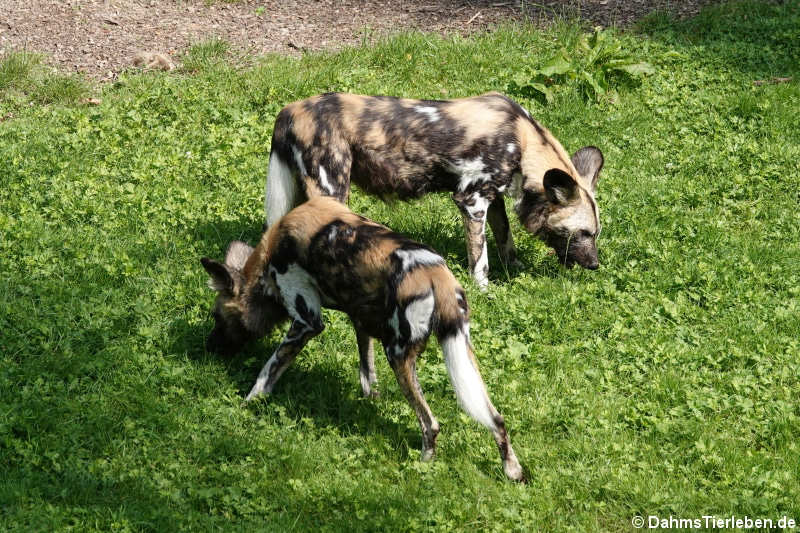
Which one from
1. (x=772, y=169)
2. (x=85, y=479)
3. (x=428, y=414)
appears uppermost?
(x=772, y=169)

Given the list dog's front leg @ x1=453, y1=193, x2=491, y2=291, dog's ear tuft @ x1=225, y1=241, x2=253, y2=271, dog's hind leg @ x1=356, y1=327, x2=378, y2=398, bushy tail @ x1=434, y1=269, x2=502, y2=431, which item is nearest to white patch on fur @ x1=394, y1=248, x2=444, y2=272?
bushy tail @ x1=434, y1=269, x2=502, y2=431

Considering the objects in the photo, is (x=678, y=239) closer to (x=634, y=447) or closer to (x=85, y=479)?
(x=634, y=447)

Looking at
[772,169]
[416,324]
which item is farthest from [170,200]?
[772,169]

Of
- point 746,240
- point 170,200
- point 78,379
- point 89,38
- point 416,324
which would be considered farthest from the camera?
point 89,38

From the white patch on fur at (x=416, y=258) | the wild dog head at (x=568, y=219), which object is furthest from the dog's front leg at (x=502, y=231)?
the white patch on fur at (x=416, y=258)

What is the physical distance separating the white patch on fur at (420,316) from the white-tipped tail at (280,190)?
6.02ft

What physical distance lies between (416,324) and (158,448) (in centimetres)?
144

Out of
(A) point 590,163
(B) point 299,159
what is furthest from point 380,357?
(A) point 590,163

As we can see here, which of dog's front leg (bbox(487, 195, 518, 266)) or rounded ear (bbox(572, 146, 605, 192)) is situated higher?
rounded ear (bbox(572, 146, 605, 192))

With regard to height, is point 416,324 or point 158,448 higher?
point 416,324

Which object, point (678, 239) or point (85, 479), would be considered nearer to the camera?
point (85, 479)

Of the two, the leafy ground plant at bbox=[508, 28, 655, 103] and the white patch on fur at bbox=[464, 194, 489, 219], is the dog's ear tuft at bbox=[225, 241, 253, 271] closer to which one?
the white patch on fur at bbox=[464, 194, 489, 219]

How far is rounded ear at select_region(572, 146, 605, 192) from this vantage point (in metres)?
6.48

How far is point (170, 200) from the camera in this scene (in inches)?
274
